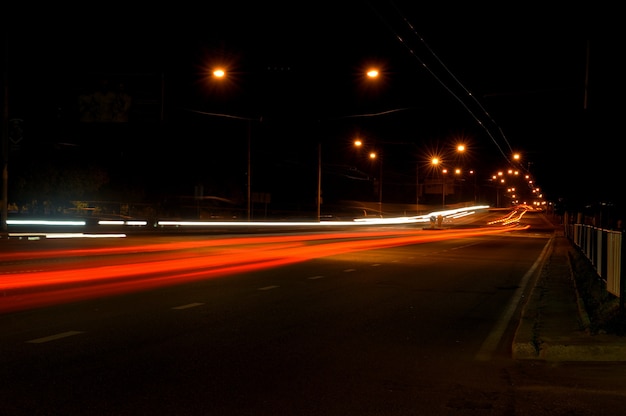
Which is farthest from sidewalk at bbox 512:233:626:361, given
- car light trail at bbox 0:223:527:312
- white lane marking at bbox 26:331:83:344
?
car light trail at bbox 0:223:527:312

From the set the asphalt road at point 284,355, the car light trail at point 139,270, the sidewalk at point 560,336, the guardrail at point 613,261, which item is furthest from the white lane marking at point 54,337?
the guardrail at point 613,261

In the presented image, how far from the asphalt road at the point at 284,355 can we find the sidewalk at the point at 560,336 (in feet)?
0.73

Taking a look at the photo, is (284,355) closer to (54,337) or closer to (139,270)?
(54,337)

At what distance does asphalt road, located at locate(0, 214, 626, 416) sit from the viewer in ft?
20.8

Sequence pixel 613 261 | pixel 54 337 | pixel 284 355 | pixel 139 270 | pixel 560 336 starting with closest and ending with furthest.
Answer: pixel 284 355 < pixel 560 336 < pixel 54 337 < pixel 613 261 < pixel 139 270

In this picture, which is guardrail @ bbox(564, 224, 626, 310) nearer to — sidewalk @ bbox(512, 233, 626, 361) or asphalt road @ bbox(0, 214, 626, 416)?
sidewalk @ bbox(512, 233, 626, 361)

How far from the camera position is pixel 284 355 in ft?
27.4

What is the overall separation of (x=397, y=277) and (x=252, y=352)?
9.61 meters

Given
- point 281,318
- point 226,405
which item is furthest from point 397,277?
point 226,405

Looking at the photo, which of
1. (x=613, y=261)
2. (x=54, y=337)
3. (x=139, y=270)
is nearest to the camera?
(x=54, y=337)

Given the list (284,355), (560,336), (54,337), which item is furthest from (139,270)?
(560,336)

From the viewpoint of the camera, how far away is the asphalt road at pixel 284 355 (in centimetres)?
635

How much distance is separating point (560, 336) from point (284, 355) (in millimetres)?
3396

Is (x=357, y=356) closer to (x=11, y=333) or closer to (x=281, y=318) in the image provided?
(x=281, y=318)
